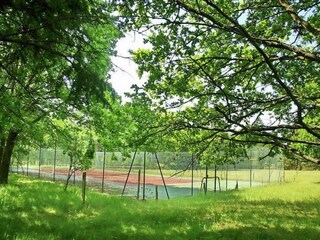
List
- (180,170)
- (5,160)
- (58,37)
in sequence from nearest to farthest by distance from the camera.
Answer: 1. (58,37)
2. (5,160)
3. (180,170)

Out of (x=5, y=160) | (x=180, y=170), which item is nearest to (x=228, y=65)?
(x=5, y=160)

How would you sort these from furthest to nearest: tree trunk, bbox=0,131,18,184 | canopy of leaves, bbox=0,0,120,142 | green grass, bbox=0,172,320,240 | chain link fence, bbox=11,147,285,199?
chain link fence, bbox=11,147,285,199 < tree trunk, bbox=0,131,18,184 < green grass, bbox=0,172,320,240 < canopy of leaves, bbox=0,0,120,142

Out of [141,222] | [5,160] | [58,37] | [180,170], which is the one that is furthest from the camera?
[180,170]

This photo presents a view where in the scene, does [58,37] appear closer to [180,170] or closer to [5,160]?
[5,160]

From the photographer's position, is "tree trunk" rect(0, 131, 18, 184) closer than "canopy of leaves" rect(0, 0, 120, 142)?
No

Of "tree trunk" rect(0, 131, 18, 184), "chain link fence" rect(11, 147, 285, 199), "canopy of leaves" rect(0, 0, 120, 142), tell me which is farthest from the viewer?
"chain link fence" rect(11, 147, 285, 199)

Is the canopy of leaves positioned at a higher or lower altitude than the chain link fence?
higher

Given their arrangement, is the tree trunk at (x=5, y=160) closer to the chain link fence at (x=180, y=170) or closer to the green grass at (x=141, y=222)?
the green grass at (x=141, y=222)

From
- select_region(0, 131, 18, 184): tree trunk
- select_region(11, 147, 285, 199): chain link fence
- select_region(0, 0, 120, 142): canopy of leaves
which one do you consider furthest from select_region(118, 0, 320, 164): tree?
select_region(11, 147, 285, 199): chain link fence

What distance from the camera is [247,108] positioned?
21.9 feet

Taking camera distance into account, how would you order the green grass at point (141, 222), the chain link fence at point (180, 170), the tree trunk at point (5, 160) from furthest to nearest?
1. the chain link fence at point (180, 170)
2. the tree trunk at point (5, 160)
3. the green grass at point (141, 222)

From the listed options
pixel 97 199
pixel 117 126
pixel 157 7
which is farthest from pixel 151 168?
pixel 157 7

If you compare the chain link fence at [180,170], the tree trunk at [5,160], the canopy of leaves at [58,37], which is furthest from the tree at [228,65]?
the chain link fence at [180,170]

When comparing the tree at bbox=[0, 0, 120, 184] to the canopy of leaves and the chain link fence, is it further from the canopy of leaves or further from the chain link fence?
the chain link fence
